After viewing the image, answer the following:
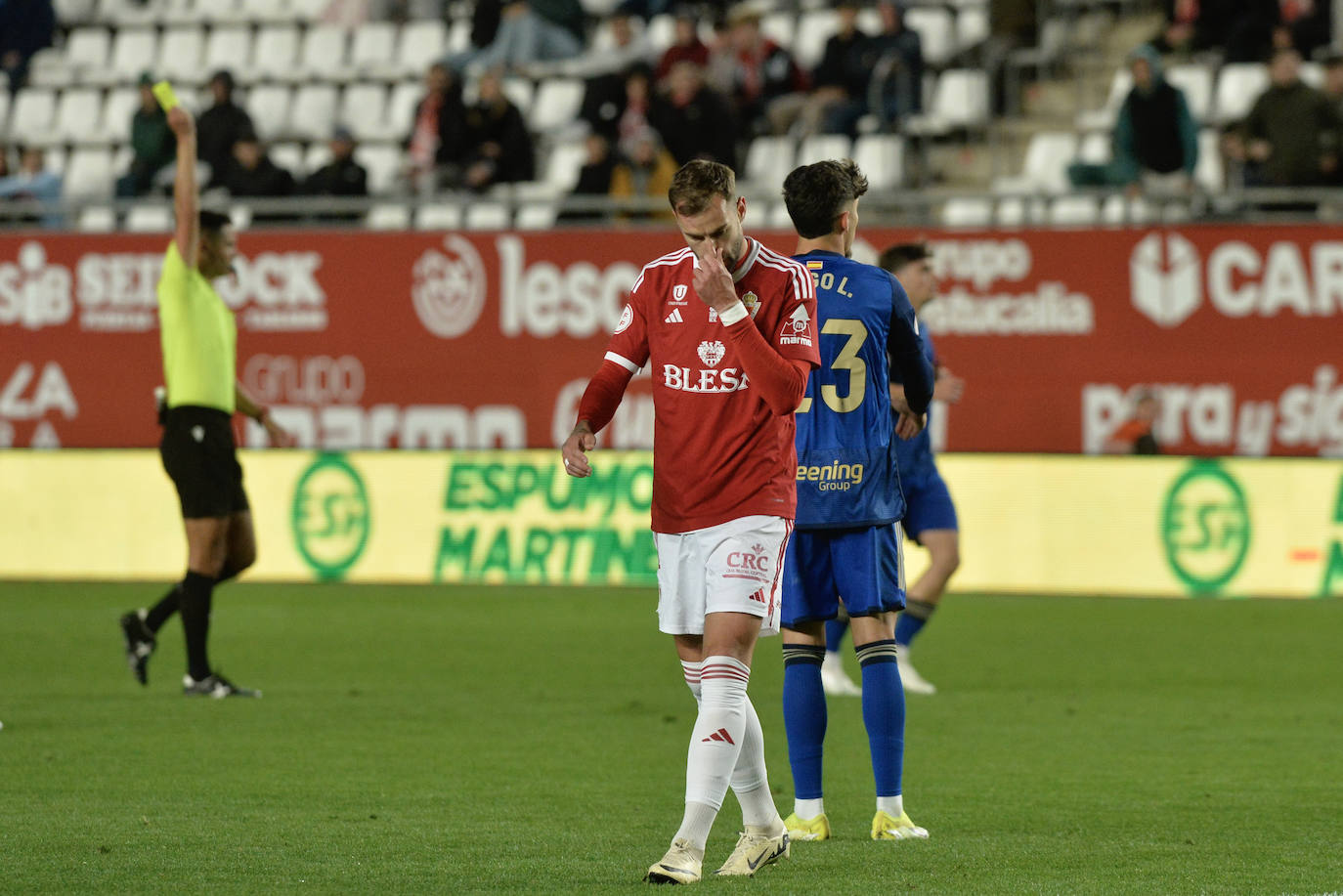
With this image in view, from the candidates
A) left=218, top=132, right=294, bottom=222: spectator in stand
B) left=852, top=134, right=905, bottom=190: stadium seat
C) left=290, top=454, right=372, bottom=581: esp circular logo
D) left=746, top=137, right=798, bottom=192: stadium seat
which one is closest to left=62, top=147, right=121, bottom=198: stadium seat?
left=218, top=132, right=294, bottom=222: spectator in stand

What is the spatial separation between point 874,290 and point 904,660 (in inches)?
191

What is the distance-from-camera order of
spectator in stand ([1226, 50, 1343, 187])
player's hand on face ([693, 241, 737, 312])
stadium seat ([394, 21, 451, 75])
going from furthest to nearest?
stadium seat ([394, 21, 451, 75]), spectator in stand ([1226, 50, 1343, 187]), player's hand on face ([693, 241, 737, 312])

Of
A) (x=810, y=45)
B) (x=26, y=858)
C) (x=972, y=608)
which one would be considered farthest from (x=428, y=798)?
(x=810, y=45)

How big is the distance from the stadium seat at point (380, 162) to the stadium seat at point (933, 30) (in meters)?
5.55

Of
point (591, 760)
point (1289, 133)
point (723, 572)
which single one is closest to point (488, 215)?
point (1289, 133)

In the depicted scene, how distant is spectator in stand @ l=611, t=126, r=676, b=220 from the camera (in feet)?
65.6

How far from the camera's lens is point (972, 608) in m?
16.6

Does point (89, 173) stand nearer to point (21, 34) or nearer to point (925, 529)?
point (21, 34)

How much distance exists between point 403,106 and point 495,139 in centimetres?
278

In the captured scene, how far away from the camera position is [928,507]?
11.4 m

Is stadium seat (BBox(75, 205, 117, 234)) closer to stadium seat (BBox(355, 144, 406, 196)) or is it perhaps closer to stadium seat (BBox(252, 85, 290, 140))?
stadium seat (BBox(252, 85, 290, 140))

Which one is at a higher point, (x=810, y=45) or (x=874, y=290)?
(x=810, y=45)

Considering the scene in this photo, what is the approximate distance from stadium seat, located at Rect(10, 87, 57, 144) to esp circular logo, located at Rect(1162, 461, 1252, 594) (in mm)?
→ 14486

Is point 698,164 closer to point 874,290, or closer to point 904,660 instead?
point 874,290
